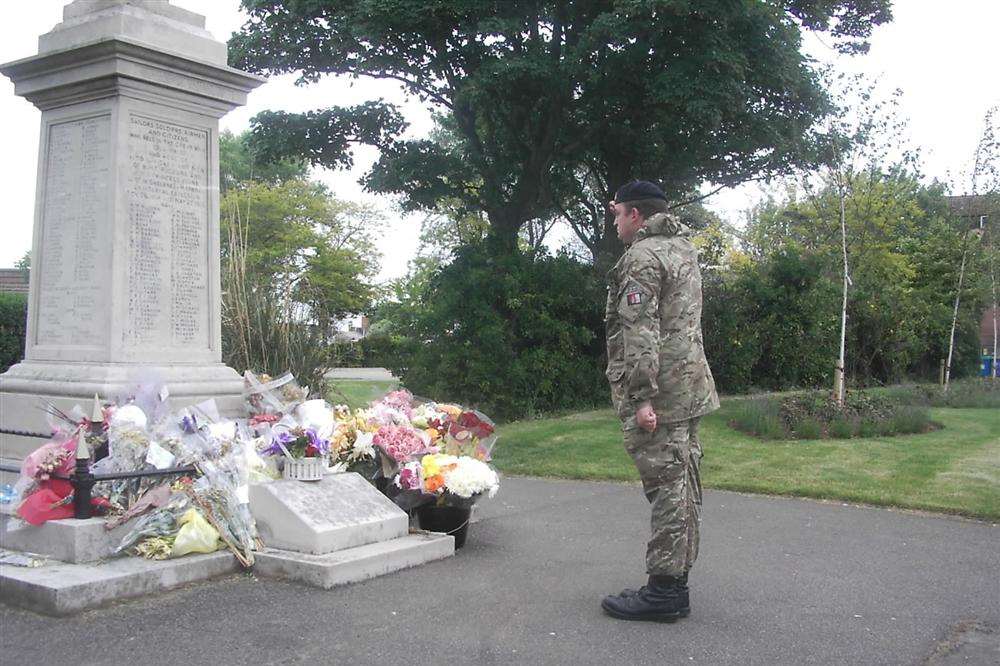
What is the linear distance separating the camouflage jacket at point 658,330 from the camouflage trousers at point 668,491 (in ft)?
0.36

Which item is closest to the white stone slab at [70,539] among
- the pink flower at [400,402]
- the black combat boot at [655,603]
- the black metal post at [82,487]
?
the black metal post at [82,487]

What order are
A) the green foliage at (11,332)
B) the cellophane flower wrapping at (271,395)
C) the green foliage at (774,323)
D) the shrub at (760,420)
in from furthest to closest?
the green foliage at (774,323)
the shrub at (760,420)
the green foliage at (11,332)
the cellophane flower wrapping at (271,395)

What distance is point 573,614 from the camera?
4.82m

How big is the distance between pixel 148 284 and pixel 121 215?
0.51m

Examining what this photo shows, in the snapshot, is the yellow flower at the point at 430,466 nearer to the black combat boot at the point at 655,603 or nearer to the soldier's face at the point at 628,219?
the black combat boot at the point at 655,603

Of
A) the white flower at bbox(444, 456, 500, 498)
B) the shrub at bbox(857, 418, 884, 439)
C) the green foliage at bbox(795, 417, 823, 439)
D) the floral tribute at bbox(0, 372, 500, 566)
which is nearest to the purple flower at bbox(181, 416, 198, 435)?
the floral tribute at bbox(0, 372, 500, 566)

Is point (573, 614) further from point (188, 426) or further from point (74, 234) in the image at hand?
point (74, 234)

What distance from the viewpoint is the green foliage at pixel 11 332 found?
12.4m

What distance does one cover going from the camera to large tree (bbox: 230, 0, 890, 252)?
49.3ft

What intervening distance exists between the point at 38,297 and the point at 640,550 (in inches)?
186

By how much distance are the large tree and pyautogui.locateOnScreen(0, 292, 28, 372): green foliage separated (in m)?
6.73

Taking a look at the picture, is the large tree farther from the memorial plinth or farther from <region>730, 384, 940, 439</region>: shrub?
the memorial plinth

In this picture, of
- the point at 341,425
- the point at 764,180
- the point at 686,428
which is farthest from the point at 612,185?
the point at 686,428

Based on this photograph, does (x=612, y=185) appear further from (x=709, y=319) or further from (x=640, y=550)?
(x=640, y=550)
